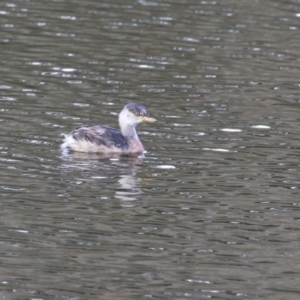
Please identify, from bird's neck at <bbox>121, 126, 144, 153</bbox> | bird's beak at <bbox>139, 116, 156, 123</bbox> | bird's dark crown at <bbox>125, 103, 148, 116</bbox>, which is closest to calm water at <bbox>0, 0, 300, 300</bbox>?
bird's neck at <bbox>121, 126, 144, 153</bbox>

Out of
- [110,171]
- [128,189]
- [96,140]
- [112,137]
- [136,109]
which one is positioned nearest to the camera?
[128,189]

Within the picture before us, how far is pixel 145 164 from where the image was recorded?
15141mm

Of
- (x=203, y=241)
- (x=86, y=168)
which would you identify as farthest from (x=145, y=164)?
(x=203, y=241)

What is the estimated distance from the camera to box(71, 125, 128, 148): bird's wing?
15719 mm

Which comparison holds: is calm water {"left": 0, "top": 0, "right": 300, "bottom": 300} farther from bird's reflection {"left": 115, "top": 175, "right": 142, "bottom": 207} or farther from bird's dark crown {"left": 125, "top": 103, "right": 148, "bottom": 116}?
bird's dark crown {"left": 125, "top": 103, "right": 148, "bottom": 116}

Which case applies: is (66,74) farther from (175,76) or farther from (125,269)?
(125,269)

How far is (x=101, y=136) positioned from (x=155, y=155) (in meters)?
0.90

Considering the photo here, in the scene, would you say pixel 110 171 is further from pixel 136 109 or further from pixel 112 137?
pixel 136 109

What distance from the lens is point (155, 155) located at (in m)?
15.5

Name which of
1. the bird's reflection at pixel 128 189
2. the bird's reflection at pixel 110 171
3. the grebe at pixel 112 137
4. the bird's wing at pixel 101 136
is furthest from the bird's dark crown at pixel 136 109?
the bird's reflection at pixel 128 189

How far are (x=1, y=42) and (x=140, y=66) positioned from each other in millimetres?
3043

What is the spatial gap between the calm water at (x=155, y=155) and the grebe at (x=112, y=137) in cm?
20

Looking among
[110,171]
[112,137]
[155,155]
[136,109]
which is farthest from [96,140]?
[110,171]

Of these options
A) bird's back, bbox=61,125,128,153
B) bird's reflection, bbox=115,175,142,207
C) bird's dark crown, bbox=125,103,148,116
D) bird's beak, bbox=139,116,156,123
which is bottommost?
bird's reflection, bbox=115,175,142,207
